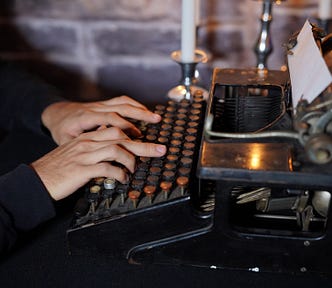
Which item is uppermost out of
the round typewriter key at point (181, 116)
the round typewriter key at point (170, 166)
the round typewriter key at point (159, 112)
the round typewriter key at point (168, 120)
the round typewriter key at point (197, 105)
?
the round typewriter key at point (197, 105)

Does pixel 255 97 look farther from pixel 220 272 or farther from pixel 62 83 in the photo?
pixel 62 83

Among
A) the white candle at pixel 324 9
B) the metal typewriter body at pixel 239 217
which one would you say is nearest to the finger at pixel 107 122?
the metal typewriter body at pixel 239 217

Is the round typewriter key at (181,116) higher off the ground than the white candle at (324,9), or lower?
lower

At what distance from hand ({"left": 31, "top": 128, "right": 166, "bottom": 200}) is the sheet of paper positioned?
28 centimetres

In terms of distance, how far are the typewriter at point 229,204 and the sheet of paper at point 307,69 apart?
0.02 meters

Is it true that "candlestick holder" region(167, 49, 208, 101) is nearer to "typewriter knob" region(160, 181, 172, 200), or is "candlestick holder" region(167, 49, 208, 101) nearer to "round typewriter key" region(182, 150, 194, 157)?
"round typewriter key" region(182, 150, 194, 157)

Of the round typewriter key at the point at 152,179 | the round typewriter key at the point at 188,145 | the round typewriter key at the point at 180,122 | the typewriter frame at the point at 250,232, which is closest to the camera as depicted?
the typewriter frame at the point at 250,232

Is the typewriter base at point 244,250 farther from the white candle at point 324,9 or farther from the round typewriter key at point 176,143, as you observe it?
the white candle at point 324,9

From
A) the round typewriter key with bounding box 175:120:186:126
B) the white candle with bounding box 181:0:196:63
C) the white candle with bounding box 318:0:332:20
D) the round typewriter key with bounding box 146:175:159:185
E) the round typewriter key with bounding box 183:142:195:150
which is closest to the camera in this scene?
the round typewriter key with bounding box 146:175:159:185

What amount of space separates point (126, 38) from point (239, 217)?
1088 millimetres

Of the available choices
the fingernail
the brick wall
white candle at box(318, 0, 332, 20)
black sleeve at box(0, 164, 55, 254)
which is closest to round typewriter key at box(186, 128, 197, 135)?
the fingernail

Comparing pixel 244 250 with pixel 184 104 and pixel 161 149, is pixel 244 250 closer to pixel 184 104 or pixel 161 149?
pixel 161 149

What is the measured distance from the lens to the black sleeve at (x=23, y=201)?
3.20 feet

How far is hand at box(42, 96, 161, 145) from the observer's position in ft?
3.87
